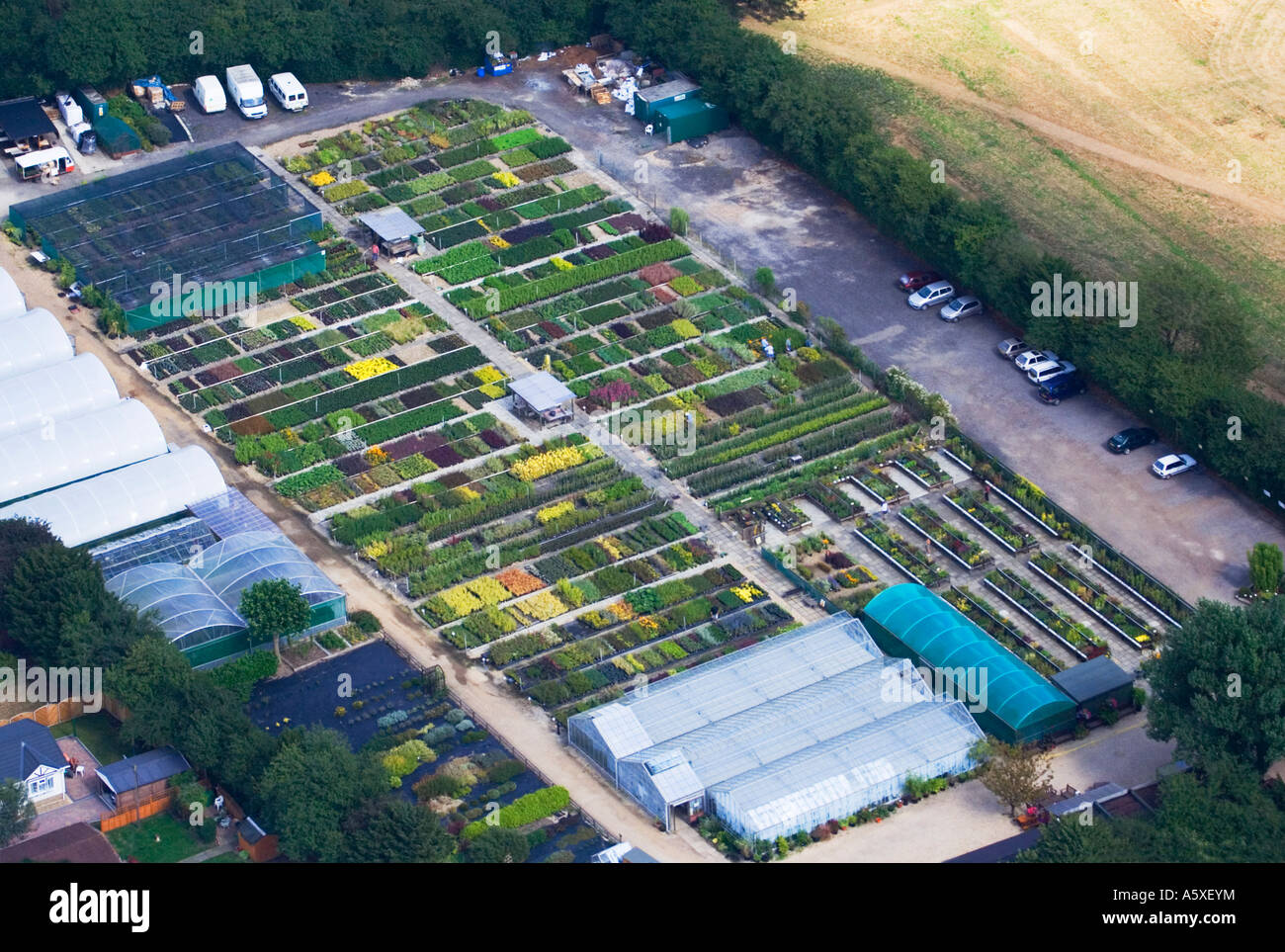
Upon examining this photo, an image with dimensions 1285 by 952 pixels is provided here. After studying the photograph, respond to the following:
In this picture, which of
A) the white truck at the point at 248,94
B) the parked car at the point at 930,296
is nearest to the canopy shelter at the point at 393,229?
the white truck at the point at 248,94

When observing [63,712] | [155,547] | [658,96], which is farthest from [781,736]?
[658,96]

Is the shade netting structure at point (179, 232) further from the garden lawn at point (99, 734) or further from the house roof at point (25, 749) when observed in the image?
the house roof at point (25, 749)

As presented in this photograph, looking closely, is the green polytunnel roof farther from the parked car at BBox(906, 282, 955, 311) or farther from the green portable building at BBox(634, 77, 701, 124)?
the green portable building at BBox(634, 77, 701, 124)

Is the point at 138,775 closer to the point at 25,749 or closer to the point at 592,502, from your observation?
the point at 25,749

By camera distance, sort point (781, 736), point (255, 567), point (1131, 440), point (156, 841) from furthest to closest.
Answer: point (1131, 440) < point (255, 567) < point (781, 736) < point (156, 841)

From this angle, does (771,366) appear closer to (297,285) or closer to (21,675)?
(297,285)

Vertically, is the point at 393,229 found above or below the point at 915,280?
Result: above
